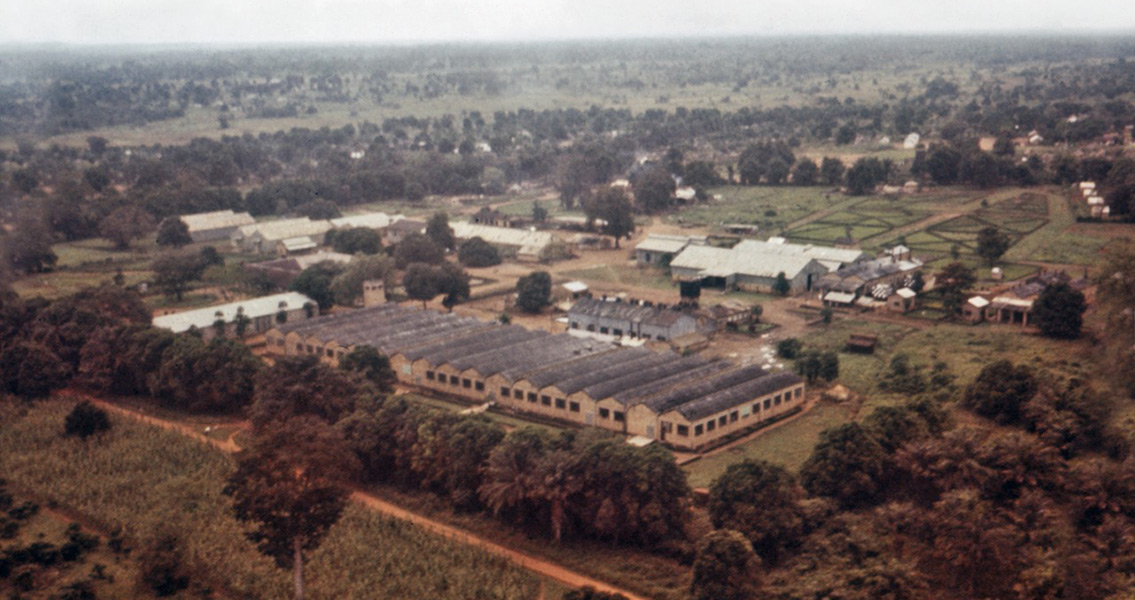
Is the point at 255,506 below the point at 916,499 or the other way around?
the other way around

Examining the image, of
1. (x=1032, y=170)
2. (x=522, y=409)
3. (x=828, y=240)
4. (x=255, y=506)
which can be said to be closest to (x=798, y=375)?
(x=522, y=409)

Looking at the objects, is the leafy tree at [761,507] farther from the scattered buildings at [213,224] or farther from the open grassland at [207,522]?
the scattered buildings at [213,224]

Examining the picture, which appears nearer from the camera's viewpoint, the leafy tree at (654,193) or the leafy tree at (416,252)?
the leafy tree at (416,252)

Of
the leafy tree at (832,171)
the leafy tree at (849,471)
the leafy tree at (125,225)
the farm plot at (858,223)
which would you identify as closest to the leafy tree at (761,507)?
the leafy tree at (849,471)

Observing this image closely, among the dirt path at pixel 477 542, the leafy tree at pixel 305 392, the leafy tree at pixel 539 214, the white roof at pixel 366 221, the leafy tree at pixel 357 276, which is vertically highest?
the leafy tree at pixel 305 392

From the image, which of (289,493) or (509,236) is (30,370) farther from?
(509,236)

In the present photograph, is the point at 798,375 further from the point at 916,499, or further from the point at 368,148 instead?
the point at 368,148
